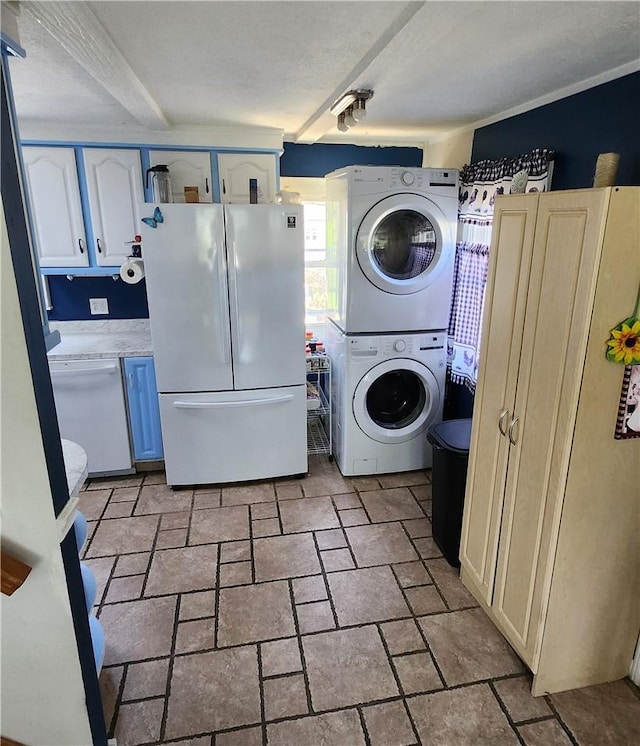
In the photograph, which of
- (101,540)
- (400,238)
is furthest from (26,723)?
(400,238)

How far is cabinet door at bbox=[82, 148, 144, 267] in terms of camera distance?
10.2 feet

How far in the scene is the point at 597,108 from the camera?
2.16m

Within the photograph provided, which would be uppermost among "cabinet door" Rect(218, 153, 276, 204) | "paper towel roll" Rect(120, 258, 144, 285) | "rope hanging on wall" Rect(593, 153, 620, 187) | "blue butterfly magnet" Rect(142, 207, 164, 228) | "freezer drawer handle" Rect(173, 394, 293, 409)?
"cabinet door" Rect(218, 153, 276, 204)

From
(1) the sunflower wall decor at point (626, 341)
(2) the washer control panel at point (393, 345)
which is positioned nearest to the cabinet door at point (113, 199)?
(2) the washer control panel at point (393, 345)

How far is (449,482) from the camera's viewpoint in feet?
8.01

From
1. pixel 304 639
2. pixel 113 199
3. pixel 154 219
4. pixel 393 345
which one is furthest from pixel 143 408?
pixel 304 639

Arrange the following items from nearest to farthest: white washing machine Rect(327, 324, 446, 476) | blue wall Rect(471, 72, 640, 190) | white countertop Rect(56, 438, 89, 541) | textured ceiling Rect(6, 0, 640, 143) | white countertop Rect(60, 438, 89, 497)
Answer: white countertop Rect(56, 438, 89, 541) < textured ceiling Rect(6, 0, 640, 143) < white countertop Rect(60, 438, 89, 497) < blue wall Rect(471, 72, 640, 190) < white washing machine Rect(327, 324, 446, 476)

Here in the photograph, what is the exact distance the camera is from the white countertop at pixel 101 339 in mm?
3060

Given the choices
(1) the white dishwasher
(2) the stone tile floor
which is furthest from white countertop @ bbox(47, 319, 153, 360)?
(2) the stone tile floor

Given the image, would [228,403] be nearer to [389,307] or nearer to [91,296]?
[389,307]

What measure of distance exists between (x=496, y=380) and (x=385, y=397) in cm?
145

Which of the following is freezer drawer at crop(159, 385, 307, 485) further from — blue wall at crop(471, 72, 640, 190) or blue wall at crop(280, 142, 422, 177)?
blue wall at crop(471, 72, 640, 190)

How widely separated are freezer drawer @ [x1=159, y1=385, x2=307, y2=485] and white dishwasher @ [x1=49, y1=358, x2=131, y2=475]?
1.21ft

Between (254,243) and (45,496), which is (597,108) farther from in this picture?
(45,496)
